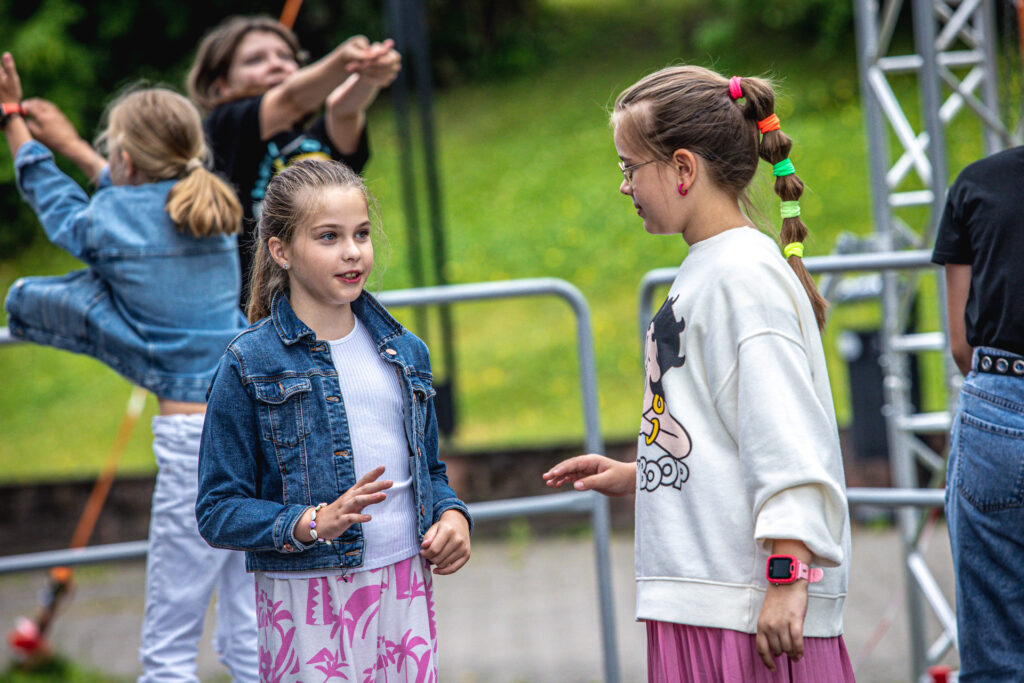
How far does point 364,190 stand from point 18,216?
12119mm

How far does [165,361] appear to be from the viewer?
266 centimetres

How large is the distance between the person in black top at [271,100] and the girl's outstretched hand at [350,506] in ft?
4.52

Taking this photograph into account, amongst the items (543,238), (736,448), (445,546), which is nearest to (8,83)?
(445,546)

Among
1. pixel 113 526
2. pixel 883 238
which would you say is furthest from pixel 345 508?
pixel 113 526

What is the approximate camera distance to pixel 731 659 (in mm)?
1786

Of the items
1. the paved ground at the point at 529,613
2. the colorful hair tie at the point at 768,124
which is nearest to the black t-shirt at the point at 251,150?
the colorful hair tie at the point at 768,124

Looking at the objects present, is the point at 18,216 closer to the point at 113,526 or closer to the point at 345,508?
the point at 113,526

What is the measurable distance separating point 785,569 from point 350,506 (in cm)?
69

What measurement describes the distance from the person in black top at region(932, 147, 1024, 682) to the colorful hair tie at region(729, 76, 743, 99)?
69 centimetres

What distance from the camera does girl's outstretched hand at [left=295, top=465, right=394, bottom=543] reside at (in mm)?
1787

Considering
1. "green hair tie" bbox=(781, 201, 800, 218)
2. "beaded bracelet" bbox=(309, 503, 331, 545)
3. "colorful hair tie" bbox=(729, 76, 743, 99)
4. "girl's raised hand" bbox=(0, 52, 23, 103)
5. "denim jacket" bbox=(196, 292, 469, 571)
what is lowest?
"beaded bracelet" bbox=(309, 503, 331, 545)

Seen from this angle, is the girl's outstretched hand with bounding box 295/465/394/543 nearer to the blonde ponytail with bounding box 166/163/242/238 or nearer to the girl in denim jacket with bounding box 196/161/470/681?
the girl in denim jacket with bounding box 196/161/470/681

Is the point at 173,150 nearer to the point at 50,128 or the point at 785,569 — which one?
the point at 50,128

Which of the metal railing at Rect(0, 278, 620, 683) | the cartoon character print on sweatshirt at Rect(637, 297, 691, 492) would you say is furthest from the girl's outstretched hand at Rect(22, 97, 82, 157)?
the cartoon character print on sweatshirt at Rect(637, 297, 691, 492)
